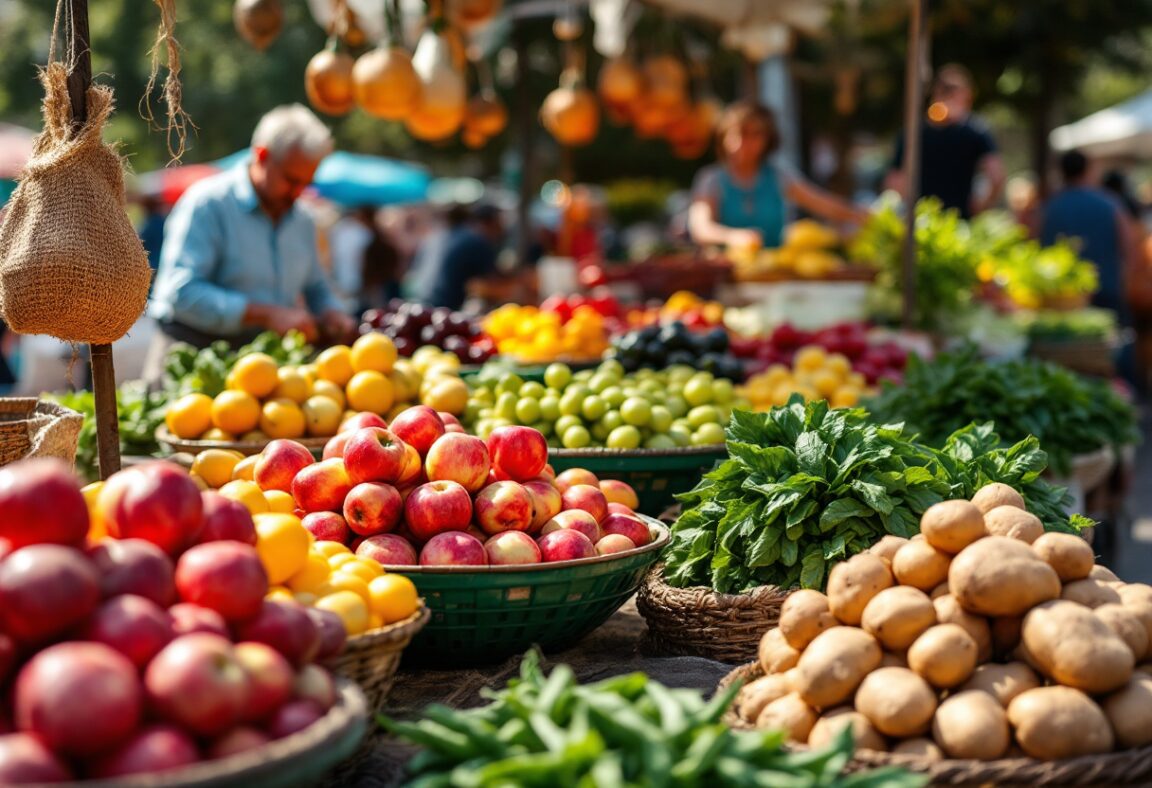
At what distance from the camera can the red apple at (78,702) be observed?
1.44 meters

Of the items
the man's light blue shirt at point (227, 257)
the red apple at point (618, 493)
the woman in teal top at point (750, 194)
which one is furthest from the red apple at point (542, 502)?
the woman in teal top at point (750, 194)

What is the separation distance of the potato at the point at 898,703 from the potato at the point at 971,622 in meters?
0.14

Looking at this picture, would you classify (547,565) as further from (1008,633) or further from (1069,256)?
(1069,256)

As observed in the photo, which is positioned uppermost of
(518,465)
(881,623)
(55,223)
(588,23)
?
(588,23)

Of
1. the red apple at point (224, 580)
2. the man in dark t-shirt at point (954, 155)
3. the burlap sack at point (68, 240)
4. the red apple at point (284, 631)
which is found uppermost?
the man in dark t-shirt at point (954, 155)

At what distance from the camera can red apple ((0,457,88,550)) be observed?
1643mm

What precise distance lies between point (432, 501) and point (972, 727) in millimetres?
1191

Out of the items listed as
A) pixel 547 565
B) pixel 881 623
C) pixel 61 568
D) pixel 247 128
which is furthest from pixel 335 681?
pixel 247 128

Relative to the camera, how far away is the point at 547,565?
2428 millimetres

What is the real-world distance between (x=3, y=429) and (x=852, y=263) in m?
5.58

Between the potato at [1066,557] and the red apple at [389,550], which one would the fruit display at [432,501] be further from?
the potato at [1066,557]

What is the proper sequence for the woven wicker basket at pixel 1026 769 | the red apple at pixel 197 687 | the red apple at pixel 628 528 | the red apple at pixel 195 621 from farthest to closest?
the red apple at pixel 628 528 → the woven wicker basket at pixel 1026 769 → the red apple at pixel 195 621 → the red apple at pixel 197 687

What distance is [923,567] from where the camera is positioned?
6.91 feet

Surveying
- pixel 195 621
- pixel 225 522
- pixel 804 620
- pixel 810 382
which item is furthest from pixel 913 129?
pixel 195 621
